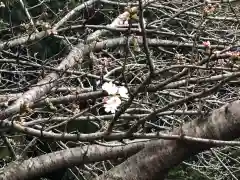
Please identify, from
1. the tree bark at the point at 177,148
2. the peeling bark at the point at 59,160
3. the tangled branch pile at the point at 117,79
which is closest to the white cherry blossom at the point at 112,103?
the tangled branch pile at the point at 117,79

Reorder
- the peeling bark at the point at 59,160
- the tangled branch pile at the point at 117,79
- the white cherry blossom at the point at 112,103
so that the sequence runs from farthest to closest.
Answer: the peeling bark at the point at 59,160 → the tangled branch pile at the point at 117,79 → the white cherry blossom at the point at 112,103

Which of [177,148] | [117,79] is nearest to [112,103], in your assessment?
[177,148]

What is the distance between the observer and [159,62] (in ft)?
14.0

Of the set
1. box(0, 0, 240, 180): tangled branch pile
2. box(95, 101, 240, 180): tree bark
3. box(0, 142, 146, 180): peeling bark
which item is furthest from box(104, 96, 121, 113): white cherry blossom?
box(0, 142, 146, 180): peeling bark

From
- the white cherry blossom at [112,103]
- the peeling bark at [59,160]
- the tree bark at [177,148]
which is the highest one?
the white cherry blossom at [112,103]

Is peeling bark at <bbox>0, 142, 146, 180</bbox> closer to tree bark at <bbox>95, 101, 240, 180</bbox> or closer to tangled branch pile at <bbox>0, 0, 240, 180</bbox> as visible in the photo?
tangled branch pile at <bbox>0, 0, 240, 180</bbox>

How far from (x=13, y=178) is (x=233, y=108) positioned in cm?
145

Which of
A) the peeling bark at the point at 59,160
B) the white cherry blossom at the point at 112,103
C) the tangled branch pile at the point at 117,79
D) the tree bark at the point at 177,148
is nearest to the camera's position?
the white cherry blossom at the point at 112,103

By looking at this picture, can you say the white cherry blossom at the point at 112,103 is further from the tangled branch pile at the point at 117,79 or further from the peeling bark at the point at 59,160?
the peeling bark at the point at 59,160

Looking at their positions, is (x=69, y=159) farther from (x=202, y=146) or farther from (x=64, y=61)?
(x=64, y=61)

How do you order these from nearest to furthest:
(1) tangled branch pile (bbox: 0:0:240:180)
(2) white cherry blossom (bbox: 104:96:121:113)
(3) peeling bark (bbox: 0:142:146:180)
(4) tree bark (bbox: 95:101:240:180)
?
1. (2) white cherry blossom (bbox: 104:96:121:113)
2. (1) tangled branch pile (bbox: 0:0:240:180)
3. (4) tree bark (bbox: 95:101:240:180)
4. (3) peeling bark (bbox: 0:142:146:180)

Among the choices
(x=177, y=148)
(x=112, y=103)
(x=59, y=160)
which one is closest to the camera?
(x=112, y=103)

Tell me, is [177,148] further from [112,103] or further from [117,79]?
[117,79]

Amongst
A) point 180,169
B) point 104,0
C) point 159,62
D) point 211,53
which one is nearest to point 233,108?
point 211,53
